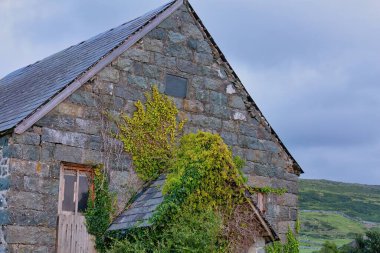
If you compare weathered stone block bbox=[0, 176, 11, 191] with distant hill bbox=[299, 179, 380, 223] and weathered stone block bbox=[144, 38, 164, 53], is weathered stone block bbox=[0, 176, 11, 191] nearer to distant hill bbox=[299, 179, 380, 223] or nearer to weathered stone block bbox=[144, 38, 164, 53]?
weathered stone block bbox=[144, 38, 164, 53]

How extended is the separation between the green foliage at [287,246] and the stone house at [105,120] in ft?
0.65

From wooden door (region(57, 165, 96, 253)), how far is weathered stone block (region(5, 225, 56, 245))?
0.28 meters

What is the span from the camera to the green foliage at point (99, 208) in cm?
1286

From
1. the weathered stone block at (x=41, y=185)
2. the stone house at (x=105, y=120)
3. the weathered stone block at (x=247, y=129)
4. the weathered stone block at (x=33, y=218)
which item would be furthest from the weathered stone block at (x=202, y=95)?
the weathered stone block at (x=33, y=218)

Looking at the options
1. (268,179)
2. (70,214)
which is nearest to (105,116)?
(70,214)

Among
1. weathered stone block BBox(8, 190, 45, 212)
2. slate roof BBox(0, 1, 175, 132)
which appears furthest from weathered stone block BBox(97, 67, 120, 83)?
weathered stone block BBox(8, 190, 45, 212)

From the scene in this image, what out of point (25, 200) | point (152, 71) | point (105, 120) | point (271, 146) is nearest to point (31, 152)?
point (25, 200)

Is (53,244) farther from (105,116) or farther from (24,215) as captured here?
(105,116)

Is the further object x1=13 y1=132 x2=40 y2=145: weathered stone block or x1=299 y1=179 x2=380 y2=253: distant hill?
x1=299 y1=179 x2=380 y2=253: distant hill

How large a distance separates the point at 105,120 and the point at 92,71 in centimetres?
106

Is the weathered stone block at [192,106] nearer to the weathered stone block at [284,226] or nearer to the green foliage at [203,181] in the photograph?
the green foliage at [203,181]

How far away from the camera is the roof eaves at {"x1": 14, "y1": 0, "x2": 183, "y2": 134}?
475 inches

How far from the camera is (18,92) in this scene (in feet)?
50.9

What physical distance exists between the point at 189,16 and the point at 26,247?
6615 millimetres
